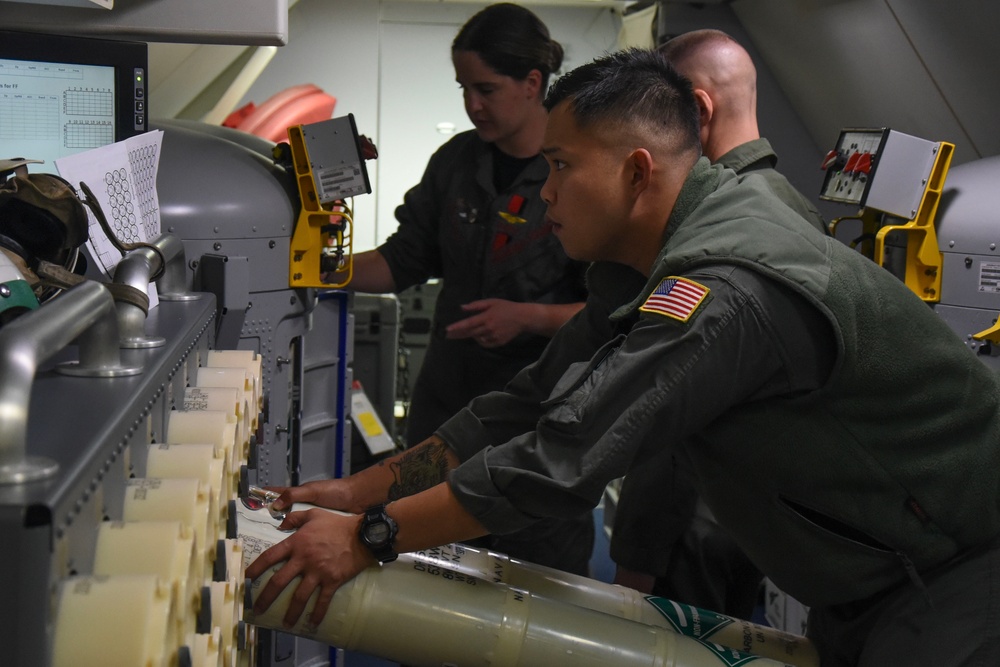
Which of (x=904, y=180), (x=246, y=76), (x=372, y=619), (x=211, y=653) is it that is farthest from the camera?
(x=246, y=76)

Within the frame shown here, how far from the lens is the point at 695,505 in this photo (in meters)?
2.80

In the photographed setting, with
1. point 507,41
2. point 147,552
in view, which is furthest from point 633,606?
point 507,41

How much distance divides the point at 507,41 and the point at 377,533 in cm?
170

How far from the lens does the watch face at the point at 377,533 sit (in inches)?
57.8

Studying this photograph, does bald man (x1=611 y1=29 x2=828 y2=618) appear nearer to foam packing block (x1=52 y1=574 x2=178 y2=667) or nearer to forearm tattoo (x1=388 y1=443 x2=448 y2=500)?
forearm tattoo (x1=388 y1=443 x2=448 y2=500)

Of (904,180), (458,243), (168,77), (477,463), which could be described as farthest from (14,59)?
(168,77)

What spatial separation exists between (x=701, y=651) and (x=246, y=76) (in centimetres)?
465

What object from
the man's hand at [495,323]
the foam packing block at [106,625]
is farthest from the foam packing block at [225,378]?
the man's hand at [495,323]

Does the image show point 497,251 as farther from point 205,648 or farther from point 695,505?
point 205,648

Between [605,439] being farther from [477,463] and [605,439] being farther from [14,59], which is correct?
[14,59]

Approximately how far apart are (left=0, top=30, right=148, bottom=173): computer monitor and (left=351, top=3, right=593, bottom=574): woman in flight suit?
1108mm

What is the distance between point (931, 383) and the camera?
158cm

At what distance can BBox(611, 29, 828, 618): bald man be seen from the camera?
2.59 metres

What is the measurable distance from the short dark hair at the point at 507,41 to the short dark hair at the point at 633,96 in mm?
1004
